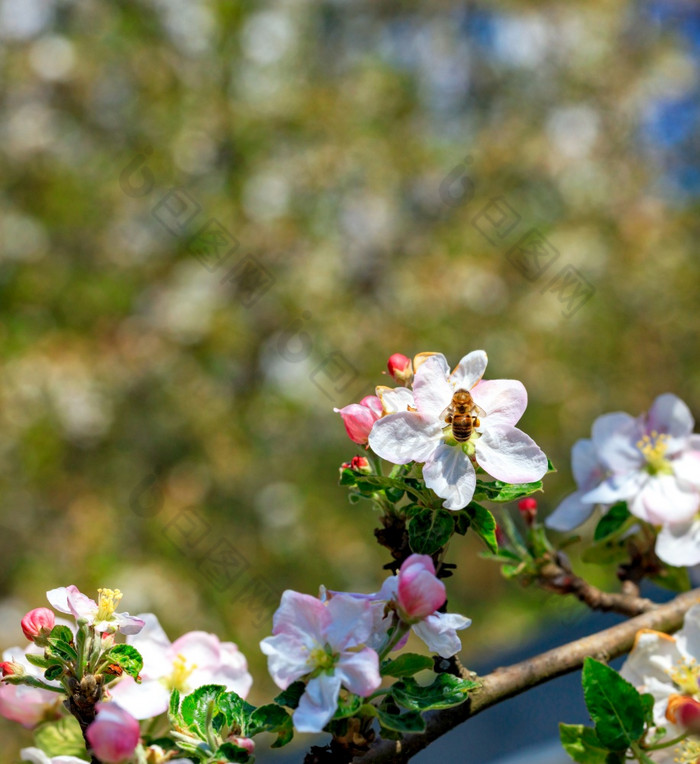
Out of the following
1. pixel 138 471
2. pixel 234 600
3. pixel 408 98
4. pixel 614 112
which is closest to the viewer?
pixel 234 600

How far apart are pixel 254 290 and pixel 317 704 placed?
118 inches

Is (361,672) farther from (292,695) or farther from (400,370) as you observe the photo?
(400,370)

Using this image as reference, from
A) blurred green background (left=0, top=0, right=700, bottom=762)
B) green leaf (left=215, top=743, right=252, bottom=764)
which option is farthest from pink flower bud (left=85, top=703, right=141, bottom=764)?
blurred green background (left=0, top=0, right=700, bottom=762)

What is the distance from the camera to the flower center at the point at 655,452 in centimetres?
56

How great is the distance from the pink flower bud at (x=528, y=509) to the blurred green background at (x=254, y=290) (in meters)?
2.26

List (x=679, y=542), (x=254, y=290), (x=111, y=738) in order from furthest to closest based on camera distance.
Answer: (x=254, y=290) → (x=679, y=542) → (x=111, y=738)

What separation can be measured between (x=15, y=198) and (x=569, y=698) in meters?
2.98

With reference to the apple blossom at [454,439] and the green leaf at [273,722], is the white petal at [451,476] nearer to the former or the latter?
the apple blossom at [454,439]

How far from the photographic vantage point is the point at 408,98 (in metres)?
3.72

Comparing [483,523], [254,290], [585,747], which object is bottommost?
[585,747]

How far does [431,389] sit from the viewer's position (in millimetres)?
404

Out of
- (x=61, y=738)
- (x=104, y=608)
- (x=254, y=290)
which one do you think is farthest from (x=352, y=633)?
(x=254, y=290)

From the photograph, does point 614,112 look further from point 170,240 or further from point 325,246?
point 170,240

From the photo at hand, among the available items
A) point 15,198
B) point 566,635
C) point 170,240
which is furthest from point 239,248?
point 566,635
